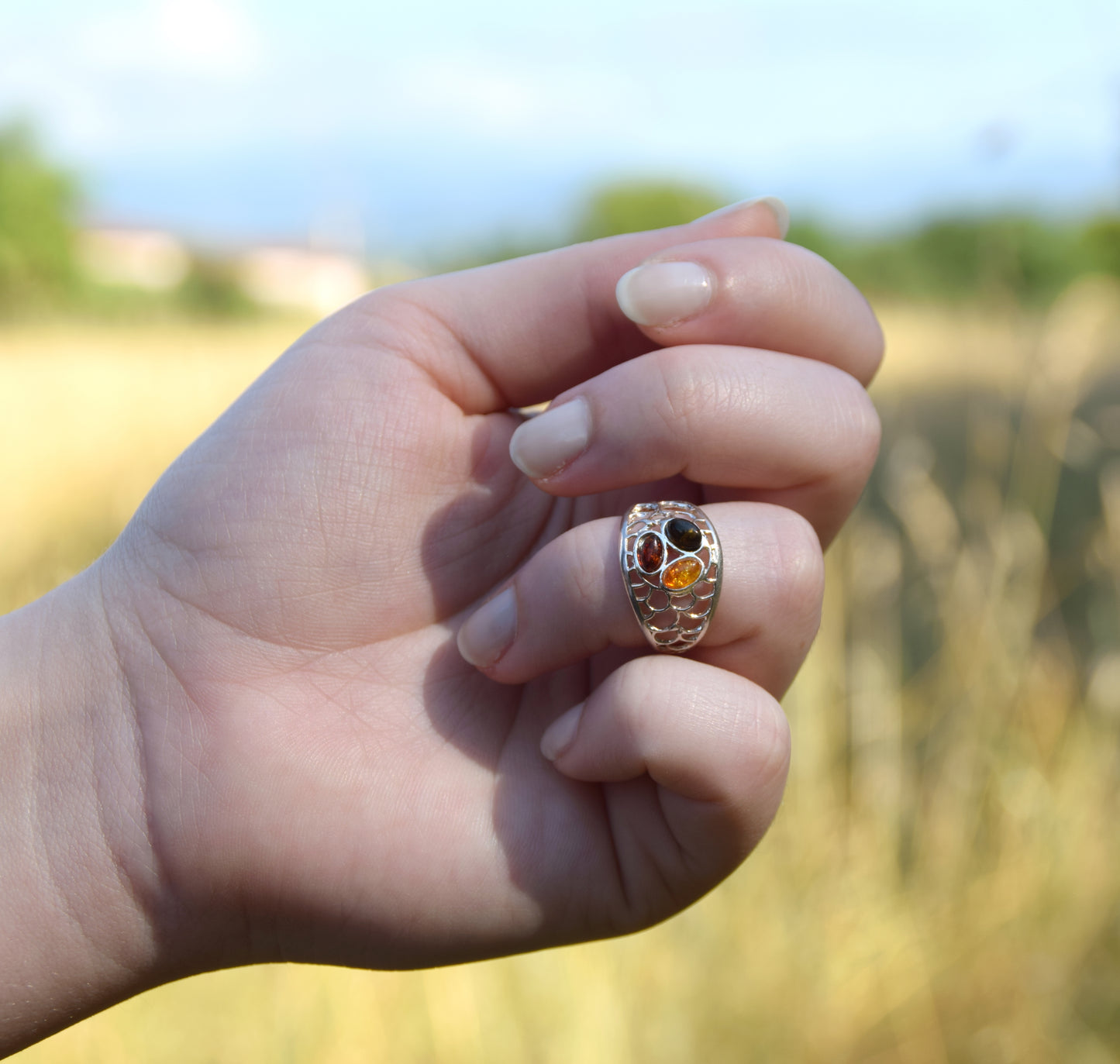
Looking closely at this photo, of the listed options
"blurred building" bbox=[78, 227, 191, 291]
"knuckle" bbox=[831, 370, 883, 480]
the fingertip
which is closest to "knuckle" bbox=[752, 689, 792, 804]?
"knuckle" bbox=[831, 370, 883, 480]

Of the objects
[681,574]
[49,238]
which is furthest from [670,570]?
[49,238]

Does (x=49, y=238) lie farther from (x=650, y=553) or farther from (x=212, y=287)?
(x=650, y=553)

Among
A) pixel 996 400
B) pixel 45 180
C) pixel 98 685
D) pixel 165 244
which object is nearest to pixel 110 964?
pixel 98 685

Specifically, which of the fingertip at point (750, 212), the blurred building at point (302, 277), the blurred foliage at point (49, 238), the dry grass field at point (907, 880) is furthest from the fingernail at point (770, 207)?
the blurred foliage at point (49, 238)

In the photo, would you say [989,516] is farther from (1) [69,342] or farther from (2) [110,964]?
(1) [69,342]

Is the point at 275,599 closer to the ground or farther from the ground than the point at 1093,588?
farther from the ground

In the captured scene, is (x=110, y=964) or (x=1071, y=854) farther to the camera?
(x=1071, y=854)
